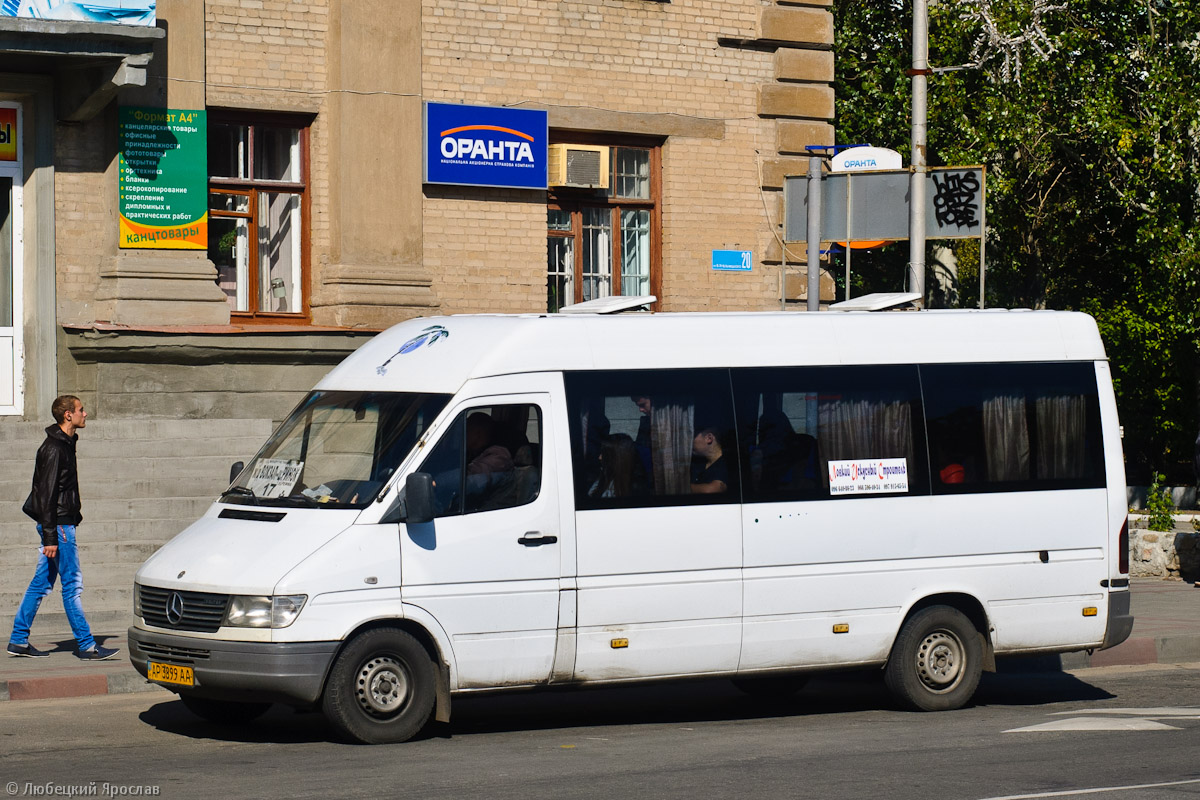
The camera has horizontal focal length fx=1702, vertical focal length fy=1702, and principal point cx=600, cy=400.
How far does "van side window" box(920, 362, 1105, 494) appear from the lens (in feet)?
34.8

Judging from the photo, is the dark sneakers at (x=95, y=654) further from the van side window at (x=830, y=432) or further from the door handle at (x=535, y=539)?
the van side window at (x=830, y=432)

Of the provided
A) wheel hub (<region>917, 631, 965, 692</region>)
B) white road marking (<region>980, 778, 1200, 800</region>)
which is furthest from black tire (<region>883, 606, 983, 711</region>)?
white road marking (<region>980, 778, 1200, 800</region>)

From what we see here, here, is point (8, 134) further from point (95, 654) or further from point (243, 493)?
point (243, 493)

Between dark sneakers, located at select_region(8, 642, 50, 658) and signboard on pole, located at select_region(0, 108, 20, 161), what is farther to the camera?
signboard on pole, located at select_region(0, 108, 20, 161)

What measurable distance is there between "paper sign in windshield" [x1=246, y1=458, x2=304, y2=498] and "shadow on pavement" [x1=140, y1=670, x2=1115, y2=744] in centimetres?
134

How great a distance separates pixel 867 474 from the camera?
1031 centimetres

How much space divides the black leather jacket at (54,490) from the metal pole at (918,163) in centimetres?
813

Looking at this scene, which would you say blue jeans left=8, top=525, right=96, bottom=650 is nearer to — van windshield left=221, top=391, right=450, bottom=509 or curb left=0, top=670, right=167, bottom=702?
curb left=0, top=670, right=167, bottom=702

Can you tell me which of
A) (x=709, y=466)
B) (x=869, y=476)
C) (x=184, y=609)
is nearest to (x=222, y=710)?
(x=184, y=609)

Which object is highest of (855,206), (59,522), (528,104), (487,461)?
(528,104)

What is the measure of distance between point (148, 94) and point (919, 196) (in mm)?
7703

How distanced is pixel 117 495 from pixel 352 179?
4.49m

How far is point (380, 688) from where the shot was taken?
8.95m

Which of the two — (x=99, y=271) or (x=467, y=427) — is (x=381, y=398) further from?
(x=99, y=271)
